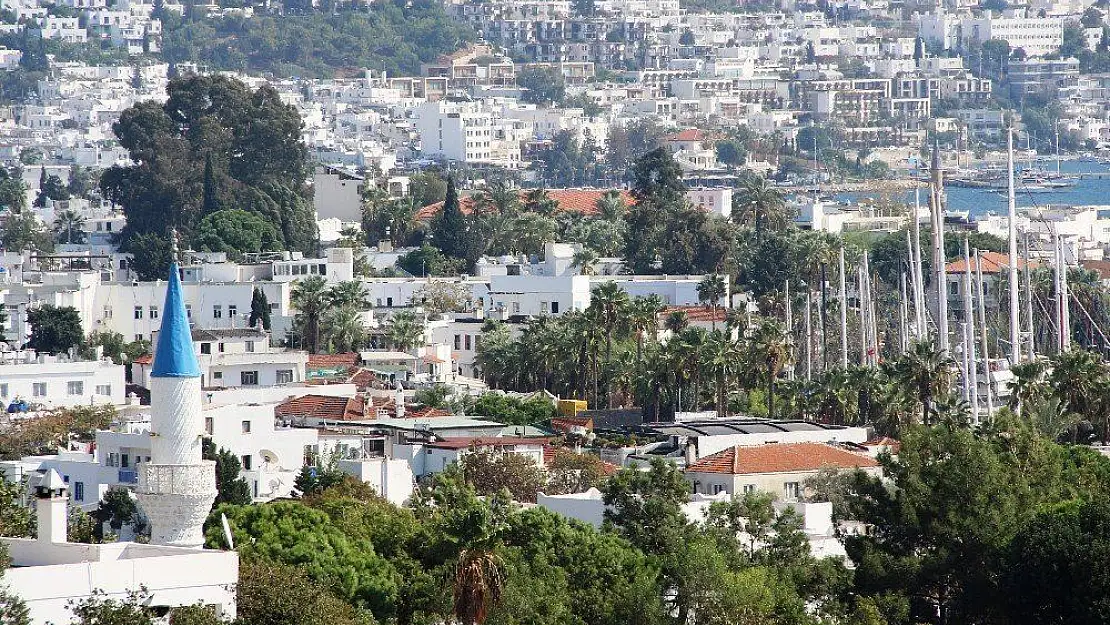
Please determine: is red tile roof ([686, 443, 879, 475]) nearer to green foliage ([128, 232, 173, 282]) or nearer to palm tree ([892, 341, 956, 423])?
palm tree ([892, 341, 956, 423])

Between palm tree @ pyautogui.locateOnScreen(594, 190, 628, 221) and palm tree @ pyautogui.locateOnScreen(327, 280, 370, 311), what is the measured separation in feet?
105

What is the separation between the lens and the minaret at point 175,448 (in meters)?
34.6

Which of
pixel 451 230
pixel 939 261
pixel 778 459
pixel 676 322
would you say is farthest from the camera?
pixel 451 230

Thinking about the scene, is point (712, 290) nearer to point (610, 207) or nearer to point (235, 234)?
point (235, 234)

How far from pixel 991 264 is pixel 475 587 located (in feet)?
220

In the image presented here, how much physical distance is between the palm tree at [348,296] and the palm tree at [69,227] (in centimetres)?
3026

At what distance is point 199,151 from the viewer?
11200 centimetres

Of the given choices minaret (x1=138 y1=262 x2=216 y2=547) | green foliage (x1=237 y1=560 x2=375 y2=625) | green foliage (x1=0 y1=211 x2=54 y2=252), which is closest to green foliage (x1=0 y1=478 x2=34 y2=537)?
minaret (x1=138 y1=262 x2=216 y2=547)

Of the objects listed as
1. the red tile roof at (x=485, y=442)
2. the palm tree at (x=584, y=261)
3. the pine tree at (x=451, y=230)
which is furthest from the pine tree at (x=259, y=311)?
the red tile roof at (x=485, y=442)

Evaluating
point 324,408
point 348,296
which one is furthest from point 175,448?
point 348,296

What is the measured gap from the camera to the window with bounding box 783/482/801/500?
54.3 metres

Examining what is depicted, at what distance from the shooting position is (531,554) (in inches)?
1518

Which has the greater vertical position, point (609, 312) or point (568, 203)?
point (568, 203)

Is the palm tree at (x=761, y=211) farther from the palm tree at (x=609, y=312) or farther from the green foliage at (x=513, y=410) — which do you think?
the green foliage at (x=513, y=410)
